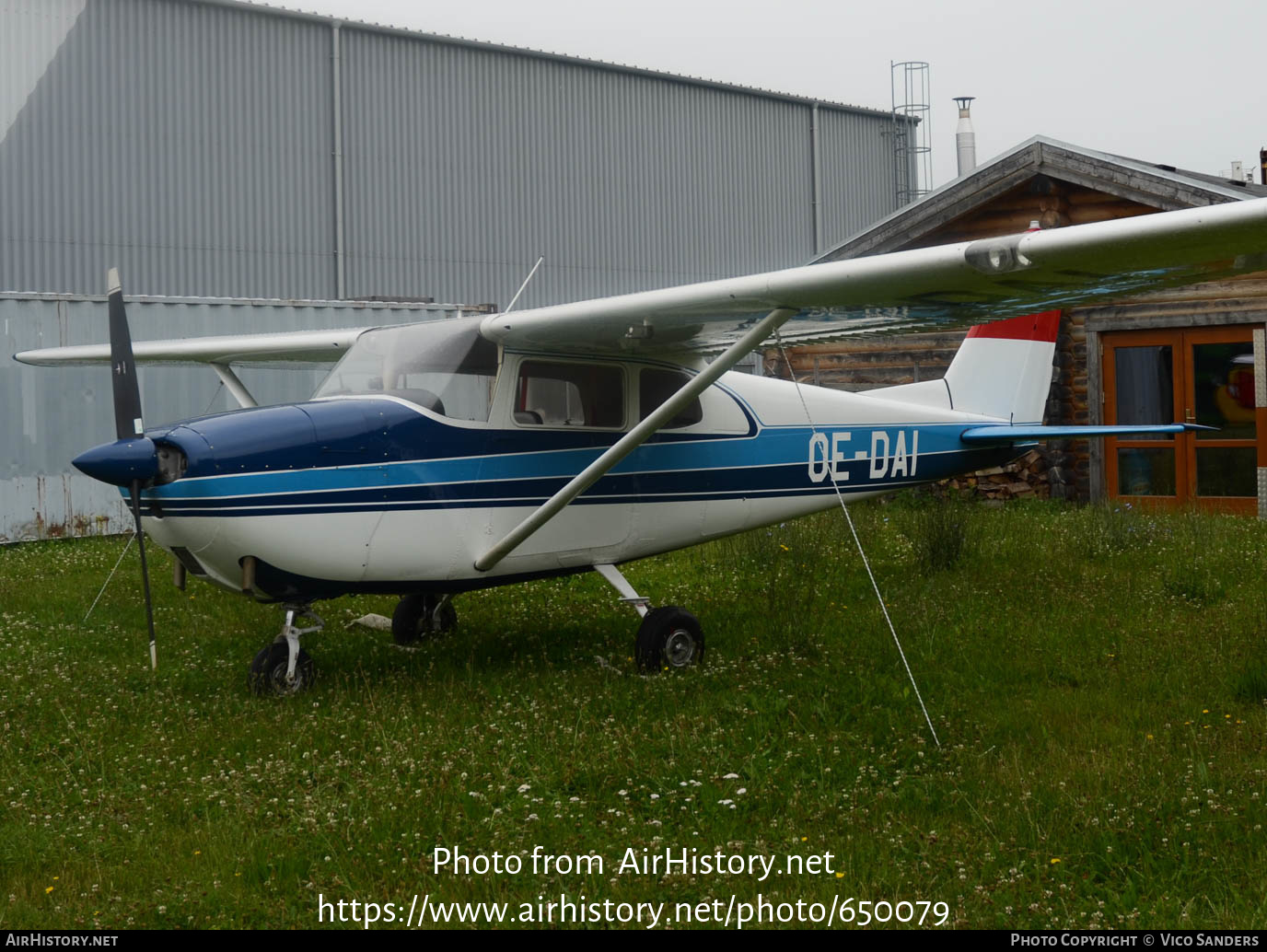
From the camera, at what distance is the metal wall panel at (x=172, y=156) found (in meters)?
19.2

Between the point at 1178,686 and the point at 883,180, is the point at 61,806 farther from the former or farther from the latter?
the point at 883,180

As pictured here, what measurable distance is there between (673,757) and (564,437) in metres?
2.54

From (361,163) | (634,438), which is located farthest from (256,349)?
(361,163)

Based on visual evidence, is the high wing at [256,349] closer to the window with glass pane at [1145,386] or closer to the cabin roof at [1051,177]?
the cabin roof at [1051,177]

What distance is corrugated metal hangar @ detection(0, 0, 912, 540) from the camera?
14.6 meters

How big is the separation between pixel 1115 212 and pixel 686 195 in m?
13.4

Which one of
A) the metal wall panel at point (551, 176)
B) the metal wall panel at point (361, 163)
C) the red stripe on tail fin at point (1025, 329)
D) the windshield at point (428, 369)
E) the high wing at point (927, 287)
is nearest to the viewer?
the high wing at point (927, 287)

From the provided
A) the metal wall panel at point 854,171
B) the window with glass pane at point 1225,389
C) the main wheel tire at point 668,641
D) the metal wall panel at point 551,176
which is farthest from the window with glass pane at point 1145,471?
the metal wall panel at point 854,171

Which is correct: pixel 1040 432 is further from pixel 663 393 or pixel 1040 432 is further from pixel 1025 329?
pixel 663 393

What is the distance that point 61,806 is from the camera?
16.5 feet

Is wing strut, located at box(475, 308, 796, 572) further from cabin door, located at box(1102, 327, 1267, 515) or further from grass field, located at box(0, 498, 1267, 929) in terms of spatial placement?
cabin door, located at box(1102, 327, 1267, 515)

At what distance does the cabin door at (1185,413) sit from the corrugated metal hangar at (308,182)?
28.6ft

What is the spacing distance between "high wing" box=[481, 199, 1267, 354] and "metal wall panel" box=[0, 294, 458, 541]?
276 inches

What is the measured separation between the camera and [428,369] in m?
6.98
